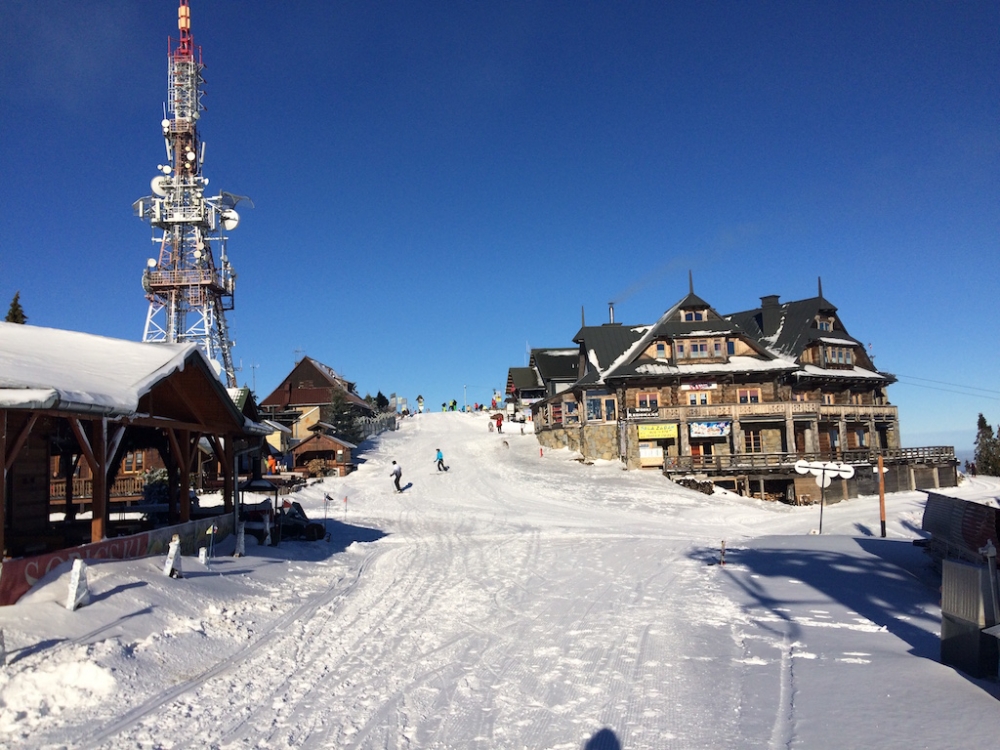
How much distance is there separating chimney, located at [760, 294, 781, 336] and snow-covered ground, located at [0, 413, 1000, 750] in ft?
112

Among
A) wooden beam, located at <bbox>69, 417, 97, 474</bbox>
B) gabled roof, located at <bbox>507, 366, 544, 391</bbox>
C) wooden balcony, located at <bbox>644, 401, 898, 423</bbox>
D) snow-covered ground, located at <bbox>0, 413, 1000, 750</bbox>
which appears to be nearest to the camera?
snow-covered ground, located at <bbox>0, 413, 1000, 750</bbox>

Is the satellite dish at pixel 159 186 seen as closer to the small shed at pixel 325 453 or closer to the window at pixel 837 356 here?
the small shed at pixel 325 453

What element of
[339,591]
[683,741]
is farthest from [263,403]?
[683,741]

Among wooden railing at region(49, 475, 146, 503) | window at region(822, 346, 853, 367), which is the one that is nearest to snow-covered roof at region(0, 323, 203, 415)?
wooden railing at region(49, 475, 146, 503)

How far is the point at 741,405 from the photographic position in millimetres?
41062

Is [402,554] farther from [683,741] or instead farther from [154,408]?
[683,741]

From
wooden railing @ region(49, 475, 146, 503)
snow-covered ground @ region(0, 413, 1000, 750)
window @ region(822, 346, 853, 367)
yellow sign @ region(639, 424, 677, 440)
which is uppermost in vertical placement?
window @ region(822, 346, 853, 367)

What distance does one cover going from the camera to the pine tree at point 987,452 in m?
58.8

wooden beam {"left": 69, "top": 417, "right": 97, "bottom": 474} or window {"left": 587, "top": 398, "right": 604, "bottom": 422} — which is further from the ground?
window {"left": 587, "top": 398, "right": 604, "bottom": 422}

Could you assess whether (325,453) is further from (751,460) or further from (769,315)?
(769,315)

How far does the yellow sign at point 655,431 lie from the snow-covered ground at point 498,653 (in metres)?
21.9

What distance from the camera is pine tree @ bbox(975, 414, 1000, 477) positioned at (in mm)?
58803

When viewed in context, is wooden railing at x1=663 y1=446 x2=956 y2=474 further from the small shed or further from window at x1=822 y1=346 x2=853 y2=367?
Answer: the small shed

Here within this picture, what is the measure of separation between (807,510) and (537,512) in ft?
45.5
